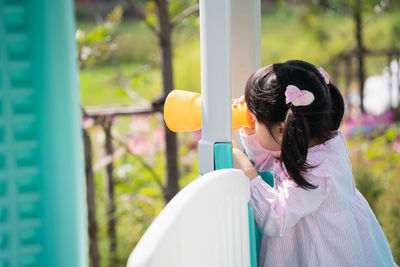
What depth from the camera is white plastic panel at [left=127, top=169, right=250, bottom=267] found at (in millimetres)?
568

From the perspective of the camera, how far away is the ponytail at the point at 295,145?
3.32ft

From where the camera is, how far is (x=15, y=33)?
1.64 ft

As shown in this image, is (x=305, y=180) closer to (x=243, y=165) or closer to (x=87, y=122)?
(x=243, y=165)

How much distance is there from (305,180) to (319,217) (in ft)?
0.42

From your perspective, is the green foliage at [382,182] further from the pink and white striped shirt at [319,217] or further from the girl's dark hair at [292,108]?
the girl's dark hair at [292,108]

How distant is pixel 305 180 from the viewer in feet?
3.37

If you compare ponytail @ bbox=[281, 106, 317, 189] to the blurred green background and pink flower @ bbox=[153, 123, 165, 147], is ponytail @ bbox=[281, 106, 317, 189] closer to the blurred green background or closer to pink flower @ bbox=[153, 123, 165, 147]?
the blurred green background

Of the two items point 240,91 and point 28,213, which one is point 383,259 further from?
point 28,213

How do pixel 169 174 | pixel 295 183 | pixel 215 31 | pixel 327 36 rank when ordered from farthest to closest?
pixel 327 36, pixel 169 174, pixel 295 183, pixel 215 31

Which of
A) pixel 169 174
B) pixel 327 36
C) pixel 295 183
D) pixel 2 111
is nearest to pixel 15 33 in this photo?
pixel 2 111

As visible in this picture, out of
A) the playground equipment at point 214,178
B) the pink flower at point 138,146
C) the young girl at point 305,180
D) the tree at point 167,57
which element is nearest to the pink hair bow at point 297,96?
the young girl at point 305,180

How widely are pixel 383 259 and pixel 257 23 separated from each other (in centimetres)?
63

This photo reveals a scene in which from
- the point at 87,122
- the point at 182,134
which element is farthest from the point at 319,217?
the point at 182,134

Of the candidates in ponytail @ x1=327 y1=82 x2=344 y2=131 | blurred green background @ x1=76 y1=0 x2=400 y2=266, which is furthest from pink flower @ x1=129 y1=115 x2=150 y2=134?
ponytail @ x1=327 y1=82 x2=344 y2=131
